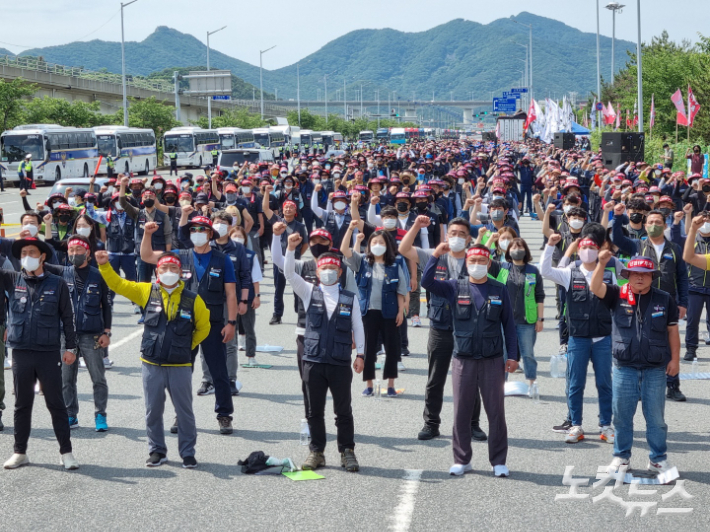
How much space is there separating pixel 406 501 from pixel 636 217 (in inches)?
229

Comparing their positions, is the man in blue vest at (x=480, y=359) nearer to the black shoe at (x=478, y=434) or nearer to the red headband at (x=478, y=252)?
the red headband at (x=478, y=252)

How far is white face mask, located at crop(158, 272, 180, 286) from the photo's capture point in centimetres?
791

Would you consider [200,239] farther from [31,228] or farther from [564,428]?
[564,428]

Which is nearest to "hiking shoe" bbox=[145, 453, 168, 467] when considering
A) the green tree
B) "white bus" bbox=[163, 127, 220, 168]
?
the green tree

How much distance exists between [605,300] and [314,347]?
7.63 feet

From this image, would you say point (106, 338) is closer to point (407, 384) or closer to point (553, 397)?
point (407, 384)

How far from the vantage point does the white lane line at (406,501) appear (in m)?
6.63

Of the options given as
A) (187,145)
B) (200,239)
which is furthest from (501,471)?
(187,145)

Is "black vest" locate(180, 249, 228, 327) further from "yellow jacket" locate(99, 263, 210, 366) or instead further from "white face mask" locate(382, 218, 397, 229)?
"white face mask" locate(382, 218, 397, 229)

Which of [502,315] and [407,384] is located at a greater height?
[502,315]

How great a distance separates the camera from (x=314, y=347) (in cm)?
785

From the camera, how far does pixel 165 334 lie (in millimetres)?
7922

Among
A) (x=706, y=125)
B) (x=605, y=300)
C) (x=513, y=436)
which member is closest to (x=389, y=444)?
(x=513, y=436)

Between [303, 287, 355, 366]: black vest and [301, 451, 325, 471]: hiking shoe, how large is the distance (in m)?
0.74
